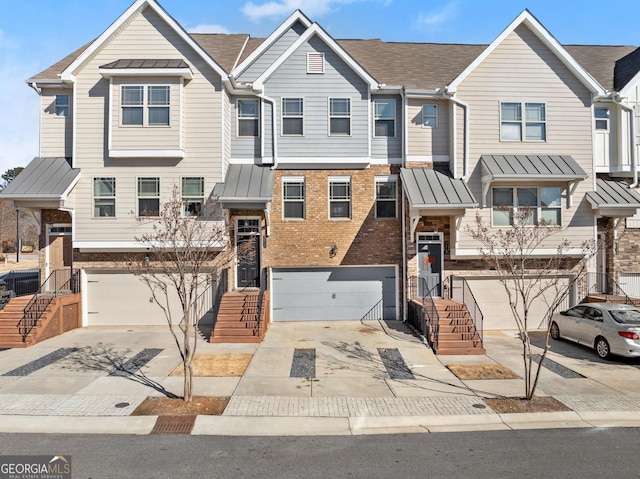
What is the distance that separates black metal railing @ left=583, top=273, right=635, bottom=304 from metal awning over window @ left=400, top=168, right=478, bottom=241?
626cm

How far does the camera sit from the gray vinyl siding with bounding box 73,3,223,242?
15305 mm

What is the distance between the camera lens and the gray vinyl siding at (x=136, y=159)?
50.2ft

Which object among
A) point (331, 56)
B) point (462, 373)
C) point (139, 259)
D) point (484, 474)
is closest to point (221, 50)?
point (331, 56)

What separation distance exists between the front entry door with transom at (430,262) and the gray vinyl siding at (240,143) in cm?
726

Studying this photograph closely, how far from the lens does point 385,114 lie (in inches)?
664

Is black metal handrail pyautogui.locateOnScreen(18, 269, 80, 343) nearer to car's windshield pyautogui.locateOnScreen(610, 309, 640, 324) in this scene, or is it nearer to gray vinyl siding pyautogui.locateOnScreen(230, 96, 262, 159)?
gray vinyl siding pyautogui.locateOnScreen(230, 96, 262, 159)

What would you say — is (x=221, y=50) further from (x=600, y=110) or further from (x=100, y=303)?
(x=600, y=110)

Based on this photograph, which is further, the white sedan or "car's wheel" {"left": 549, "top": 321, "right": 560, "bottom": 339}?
"car's wheel" {"left": 549, "top": 321, "right": 560, "bottom": 339}

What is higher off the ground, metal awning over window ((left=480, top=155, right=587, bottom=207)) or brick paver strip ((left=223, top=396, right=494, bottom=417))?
metal awning over window ((left=480, top=155, right=587, bottom=207))

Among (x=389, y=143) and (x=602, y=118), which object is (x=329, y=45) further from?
(x=602, y=118)

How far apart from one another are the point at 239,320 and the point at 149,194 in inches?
227

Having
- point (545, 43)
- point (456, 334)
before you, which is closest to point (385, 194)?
point (456, 334)

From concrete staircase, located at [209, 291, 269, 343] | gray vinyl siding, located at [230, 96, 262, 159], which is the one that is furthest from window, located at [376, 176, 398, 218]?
concrete staircase, located at [209, 291, 269, 343]

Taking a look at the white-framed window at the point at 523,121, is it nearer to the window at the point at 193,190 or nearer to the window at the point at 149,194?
the window at the point at 193,190
